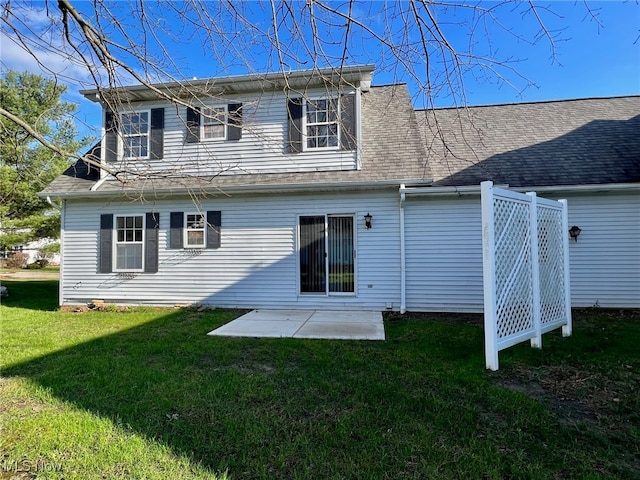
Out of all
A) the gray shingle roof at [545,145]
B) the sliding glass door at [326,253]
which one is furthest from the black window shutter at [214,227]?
the gray shingle roof at [545,145]

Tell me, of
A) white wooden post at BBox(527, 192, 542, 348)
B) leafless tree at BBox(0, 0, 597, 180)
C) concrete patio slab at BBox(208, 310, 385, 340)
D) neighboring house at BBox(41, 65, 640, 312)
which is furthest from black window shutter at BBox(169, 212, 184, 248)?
white wooden post at BBox(527, 192, 542, 348)

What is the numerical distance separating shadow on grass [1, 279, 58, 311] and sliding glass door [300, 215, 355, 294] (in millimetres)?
6273

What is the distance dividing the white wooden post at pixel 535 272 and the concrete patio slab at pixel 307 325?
6.83 feet

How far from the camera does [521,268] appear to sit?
4.75 meters

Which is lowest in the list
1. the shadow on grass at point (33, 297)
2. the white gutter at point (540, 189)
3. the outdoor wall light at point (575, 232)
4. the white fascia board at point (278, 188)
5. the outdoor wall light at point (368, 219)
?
the shadow on grass at point (33, 297)

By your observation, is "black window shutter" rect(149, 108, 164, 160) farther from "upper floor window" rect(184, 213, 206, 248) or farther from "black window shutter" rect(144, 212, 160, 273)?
"upper floor window" rect(184, 213, 206, 248)

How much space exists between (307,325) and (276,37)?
4794mm

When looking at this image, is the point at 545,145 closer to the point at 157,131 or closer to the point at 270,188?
the point at 270,188

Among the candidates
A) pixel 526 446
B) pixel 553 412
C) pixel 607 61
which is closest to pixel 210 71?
pixel 607 61

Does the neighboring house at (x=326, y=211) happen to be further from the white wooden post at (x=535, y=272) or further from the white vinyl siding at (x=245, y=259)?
the white wooden post at (x=535, y=272)

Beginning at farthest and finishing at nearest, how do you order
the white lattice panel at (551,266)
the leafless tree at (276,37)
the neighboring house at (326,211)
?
1. the neighboring house at (326,211)
2. the white lattice panel at (551,266)
3. the leafless tree at (276,37)

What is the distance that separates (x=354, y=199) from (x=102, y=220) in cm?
601

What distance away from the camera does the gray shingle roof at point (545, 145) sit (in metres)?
7.62

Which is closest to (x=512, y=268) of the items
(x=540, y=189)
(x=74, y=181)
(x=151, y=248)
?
(x=540, y=189)
